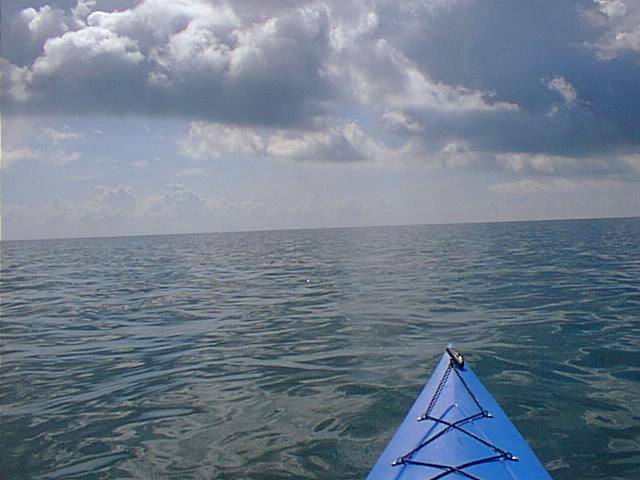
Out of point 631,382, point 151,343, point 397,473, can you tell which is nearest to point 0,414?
point 151,343

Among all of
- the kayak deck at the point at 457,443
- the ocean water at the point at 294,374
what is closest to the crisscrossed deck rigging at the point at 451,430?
the kayak deck at the point at 457,443

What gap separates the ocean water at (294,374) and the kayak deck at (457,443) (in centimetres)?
118

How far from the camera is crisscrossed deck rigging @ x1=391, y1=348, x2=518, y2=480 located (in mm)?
5112

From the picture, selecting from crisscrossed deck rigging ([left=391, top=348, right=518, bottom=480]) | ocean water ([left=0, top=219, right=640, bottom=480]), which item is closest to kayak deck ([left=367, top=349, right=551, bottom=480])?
crisscrossed deck rigging ([left=391, top=348, right=518, bottom=480])

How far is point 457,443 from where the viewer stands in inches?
223

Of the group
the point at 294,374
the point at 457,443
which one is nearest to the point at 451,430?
the point at 457,443

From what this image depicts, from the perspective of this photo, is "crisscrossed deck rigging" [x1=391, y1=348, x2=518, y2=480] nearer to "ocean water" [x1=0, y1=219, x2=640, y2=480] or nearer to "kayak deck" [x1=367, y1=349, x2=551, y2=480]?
"kayak deck" [x1=367, y1=349, x2=551, y2=480]

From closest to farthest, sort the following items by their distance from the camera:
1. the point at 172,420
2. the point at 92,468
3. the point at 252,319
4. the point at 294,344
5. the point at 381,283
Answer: the point at 92,468
the point at 172,420
the point at 294,344
the point at 252,319
the point at 381,283

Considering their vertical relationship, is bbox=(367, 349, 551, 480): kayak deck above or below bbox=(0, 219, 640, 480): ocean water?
above

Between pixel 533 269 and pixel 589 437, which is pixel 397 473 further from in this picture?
pixel 533 269

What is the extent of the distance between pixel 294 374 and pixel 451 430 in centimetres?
532

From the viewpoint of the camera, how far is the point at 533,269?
1059 inches

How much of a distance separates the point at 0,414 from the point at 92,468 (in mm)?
3252

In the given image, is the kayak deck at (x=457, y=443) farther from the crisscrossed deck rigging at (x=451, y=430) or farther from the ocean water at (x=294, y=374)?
the ocean water at (x=294, y=374)
